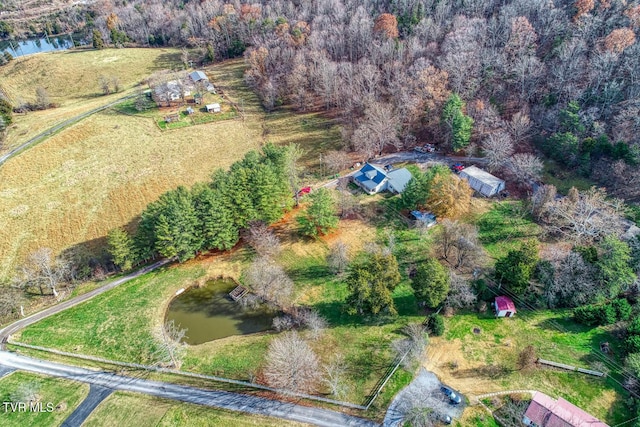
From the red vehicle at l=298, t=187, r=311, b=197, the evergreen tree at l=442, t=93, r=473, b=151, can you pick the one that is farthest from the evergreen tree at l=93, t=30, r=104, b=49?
the evergreen tree at l=442, t=93, r=473, b=151

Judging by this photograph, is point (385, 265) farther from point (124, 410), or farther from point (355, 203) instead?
point (124, 410)

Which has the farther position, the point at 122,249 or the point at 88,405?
the point at 122,249

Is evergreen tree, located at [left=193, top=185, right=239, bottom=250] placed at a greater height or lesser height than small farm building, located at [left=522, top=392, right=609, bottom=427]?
greater

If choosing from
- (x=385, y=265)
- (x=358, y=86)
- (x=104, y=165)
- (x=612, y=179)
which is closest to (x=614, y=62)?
(x=612, y=179)

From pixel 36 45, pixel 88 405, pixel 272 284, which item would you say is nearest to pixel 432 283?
pixel 272 284

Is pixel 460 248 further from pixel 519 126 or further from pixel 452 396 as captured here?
pixel 519 126

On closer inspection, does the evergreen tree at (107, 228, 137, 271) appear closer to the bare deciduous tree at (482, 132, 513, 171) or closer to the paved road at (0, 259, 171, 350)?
the paved road at (0, 259, 171, 350)

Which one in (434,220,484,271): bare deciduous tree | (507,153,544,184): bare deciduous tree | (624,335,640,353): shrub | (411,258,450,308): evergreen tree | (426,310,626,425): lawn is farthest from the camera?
(507,153,544,184): bare deciduous tree

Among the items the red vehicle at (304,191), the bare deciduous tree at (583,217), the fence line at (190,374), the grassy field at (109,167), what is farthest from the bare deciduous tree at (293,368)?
the bare deciduous tree at (583,217)
